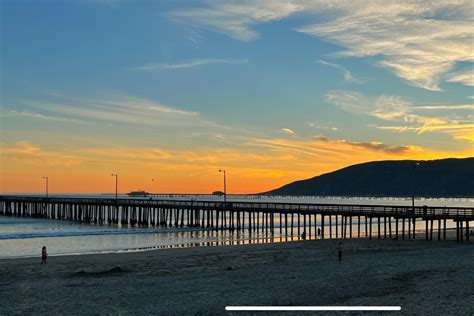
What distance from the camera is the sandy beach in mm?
17438

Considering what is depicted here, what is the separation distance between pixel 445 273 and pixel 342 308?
31.5ft

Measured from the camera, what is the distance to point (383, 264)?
88.0ft

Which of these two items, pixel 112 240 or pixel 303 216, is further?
pixel 303 216

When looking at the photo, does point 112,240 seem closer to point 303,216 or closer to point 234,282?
point 234,282

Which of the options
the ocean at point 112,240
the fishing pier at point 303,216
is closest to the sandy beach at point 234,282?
the ocean at point 112,240

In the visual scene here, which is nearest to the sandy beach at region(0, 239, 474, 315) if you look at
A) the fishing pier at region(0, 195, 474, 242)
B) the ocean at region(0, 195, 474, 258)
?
the ocean at region(0, 195, 474, 258)

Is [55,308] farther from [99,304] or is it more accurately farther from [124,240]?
[124,240]

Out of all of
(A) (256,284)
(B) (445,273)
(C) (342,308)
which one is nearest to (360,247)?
(B) (445,273)

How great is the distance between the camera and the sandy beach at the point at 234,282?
17438 millimetres

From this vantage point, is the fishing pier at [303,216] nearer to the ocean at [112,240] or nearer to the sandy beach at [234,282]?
the ocean at [112,240]

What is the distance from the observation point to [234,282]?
22.3 m

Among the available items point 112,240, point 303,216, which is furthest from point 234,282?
point 303,216

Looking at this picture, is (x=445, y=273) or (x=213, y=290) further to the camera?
(x=445, y=273)

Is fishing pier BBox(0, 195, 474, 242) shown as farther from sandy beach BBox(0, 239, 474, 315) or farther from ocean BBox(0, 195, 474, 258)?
sandy beach BBox(0, 239, 474, 315)
